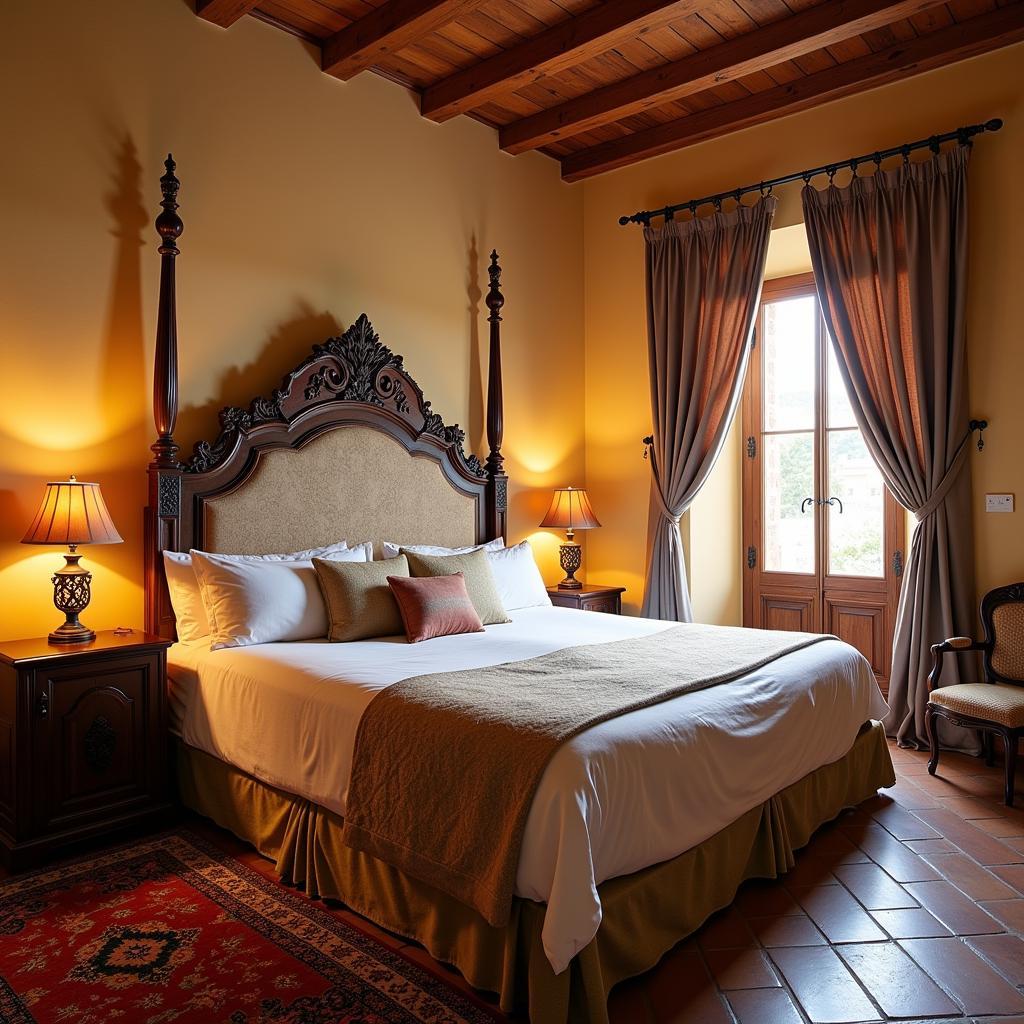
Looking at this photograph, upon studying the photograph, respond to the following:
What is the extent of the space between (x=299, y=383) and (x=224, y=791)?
1770 millimetres

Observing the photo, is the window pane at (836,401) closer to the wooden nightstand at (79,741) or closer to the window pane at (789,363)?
the window pane at (789,363)

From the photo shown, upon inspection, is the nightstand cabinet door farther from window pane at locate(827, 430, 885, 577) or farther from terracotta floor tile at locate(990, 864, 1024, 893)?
window pane at locate(827, 430, 885, 577)

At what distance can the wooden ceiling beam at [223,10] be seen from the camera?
11.2 ft

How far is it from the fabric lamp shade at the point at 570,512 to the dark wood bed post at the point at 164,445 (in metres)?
2.21

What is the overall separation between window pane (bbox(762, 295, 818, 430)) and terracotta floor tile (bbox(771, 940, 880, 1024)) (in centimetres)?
332

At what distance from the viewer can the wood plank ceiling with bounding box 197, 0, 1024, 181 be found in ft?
11.8

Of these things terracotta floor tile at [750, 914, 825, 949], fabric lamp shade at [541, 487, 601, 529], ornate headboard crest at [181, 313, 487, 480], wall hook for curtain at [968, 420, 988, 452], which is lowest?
terracotta floor tile at [750, 914, 825, 949]

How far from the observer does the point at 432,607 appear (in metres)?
3.34

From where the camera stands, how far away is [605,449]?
5.35m

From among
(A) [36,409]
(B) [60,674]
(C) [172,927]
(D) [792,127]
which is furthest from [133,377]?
(D) [792,127]

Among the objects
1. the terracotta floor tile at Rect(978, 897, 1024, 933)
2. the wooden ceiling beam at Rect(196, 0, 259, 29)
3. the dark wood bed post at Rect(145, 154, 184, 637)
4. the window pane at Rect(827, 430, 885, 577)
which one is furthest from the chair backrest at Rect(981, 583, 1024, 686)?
the wooden ceiling beam at Rect(196, 0, 259, 29)

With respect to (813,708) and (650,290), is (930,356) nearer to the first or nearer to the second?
(650,290)

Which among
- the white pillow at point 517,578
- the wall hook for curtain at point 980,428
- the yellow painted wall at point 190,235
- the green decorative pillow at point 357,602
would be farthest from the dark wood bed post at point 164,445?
the wall hook for curtain at point 980,428

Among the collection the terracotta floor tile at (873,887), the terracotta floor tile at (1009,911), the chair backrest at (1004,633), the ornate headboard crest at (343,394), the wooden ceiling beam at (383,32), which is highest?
the wooden ceiling beam at (383,32)
